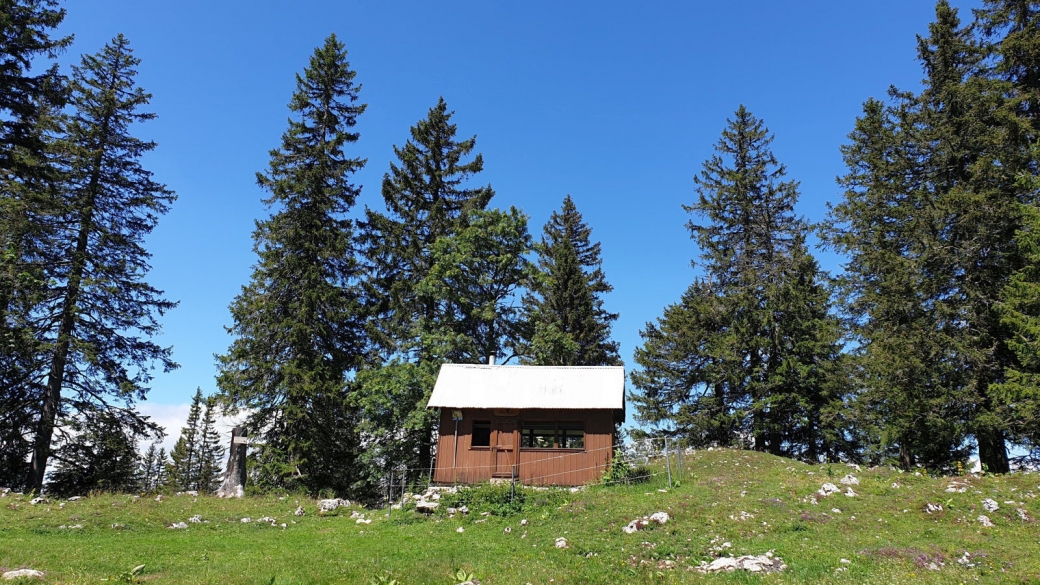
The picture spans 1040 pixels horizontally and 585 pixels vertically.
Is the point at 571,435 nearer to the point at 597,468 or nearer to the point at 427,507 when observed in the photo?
the point at 597,468

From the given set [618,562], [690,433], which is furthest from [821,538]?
[690,433]

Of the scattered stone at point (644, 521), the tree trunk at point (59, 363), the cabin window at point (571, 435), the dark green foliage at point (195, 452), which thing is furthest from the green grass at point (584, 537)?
the dark green foliage at point (195, 452)

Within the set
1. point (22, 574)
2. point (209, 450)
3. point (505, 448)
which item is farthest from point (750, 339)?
point (209, 450)

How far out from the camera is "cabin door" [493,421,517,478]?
2300 cm

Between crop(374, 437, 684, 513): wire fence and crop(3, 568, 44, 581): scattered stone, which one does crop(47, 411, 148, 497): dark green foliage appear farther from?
crop(3, 568, 44, 581): scattered stone

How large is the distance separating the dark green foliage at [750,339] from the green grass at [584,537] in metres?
8.54

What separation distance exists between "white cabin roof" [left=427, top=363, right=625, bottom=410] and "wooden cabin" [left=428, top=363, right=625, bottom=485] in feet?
0.13

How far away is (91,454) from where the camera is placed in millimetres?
22859

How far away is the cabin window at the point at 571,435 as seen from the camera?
76.3 feet

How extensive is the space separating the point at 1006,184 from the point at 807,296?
31.8ft

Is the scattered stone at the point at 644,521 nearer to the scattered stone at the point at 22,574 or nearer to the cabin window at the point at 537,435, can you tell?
the cabin window at the point at 537,435

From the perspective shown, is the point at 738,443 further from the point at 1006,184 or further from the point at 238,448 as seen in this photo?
the point at 238,448

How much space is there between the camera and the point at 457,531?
1666 centimetres

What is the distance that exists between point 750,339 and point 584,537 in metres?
18.4
